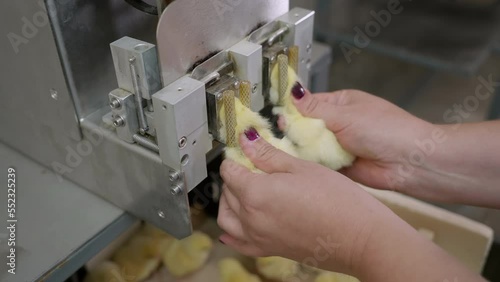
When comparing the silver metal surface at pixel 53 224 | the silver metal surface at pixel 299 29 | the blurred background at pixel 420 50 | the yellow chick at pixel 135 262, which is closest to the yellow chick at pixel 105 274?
the yellow chick at pixel 135 262

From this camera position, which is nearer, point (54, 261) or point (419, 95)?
point (54, 261)

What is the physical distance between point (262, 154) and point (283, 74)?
122 mm

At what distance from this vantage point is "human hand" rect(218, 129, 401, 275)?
574 millimetres

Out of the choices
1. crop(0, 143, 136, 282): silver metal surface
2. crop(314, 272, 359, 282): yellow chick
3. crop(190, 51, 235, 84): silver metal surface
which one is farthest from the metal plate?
crop(314, 272, 359, 282): yellow chick

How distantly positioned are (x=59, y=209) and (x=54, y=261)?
0.31 feet

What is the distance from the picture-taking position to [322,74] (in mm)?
1218

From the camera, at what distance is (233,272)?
3.53 ft

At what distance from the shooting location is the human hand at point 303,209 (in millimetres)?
574

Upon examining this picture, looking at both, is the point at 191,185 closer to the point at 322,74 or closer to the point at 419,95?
the point at 322,74

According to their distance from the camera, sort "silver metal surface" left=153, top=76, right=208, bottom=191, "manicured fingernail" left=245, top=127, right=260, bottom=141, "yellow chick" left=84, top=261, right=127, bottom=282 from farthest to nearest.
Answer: "yellow chick" left=84, top=261, right=127, bottom=282
"manicured fingernail" left=245, top=127, right=260, bottom=141
"silver metal surface" left=153, top=76, right=208, bottom=191

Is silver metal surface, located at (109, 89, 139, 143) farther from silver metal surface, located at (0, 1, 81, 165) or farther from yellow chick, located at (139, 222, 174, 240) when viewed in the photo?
yellow chick, located at (139, 222, 174, 240)

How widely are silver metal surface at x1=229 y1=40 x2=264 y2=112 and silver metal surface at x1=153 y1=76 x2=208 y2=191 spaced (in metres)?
0.08

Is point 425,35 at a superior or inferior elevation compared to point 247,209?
inferior

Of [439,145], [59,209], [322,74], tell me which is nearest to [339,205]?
[439,145]
